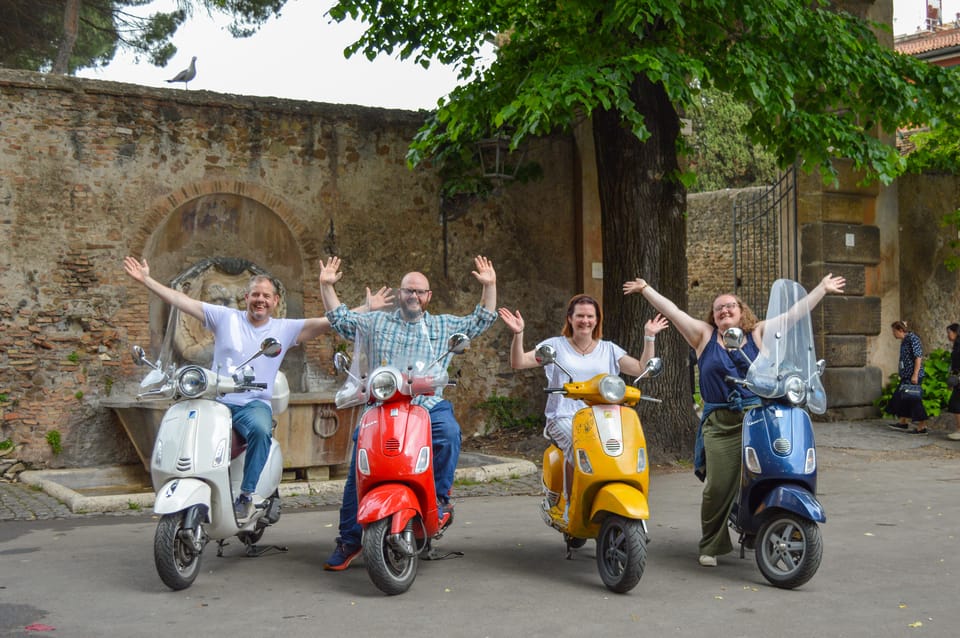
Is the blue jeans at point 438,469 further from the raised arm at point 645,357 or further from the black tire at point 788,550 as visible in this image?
the black tire at point 788,550

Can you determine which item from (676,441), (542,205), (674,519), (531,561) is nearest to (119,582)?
(531,561)

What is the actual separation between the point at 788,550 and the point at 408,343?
2.19 metres

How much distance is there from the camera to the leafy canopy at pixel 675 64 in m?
9.15

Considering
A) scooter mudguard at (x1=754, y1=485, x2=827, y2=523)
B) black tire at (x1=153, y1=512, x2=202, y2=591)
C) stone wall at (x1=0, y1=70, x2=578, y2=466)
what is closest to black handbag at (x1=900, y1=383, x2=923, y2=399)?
stone wall at (x1=0, y1=70, x2=578, y2=466)

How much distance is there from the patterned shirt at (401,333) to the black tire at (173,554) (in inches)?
51.4

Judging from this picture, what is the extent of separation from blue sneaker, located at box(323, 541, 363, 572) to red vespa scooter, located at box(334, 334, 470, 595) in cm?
39

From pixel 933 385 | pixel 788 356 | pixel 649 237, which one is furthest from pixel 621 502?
pixel 933 385

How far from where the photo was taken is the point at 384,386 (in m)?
5.34

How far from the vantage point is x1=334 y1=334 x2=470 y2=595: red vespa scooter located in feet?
16.7

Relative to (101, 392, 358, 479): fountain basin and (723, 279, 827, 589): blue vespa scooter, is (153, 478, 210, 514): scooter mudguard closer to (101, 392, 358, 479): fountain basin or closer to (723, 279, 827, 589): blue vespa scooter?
(723, 279, 827, 589): blue vespa scooter

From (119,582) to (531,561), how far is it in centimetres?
219

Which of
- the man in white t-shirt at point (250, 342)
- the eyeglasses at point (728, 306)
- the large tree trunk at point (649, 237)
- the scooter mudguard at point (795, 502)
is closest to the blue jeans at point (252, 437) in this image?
the man in white t-shirt at point (250, 342)

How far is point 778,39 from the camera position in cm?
983

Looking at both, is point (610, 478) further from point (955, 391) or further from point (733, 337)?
point (955, 391)
